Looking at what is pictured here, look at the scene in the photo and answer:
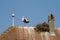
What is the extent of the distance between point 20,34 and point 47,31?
351 centimetres

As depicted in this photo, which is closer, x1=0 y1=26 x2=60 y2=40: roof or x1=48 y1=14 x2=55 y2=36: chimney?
x1=0 y1=26 x2=60 y2=40: roof

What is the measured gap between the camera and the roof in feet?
117

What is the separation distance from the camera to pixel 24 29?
37875 millimetres

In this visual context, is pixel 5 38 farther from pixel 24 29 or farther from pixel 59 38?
pixel 59 38

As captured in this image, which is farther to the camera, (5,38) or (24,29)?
(24,29)

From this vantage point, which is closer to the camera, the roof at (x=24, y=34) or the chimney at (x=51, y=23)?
the roof at (x=24, y=34)

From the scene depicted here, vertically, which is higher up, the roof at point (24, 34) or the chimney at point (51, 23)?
the chimney at point (51, 23)

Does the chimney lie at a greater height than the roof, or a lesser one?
greater

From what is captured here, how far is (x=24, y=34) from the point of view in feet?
120

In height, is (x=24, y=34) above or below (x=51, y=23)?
below

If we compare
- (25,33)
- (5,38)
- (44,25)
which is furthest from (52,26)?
(5,38)

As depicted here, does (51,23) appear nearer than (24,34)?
No

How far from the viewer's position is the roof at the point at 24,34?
117 feet

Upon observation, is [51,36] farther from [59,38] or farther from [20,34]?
[20,34]
